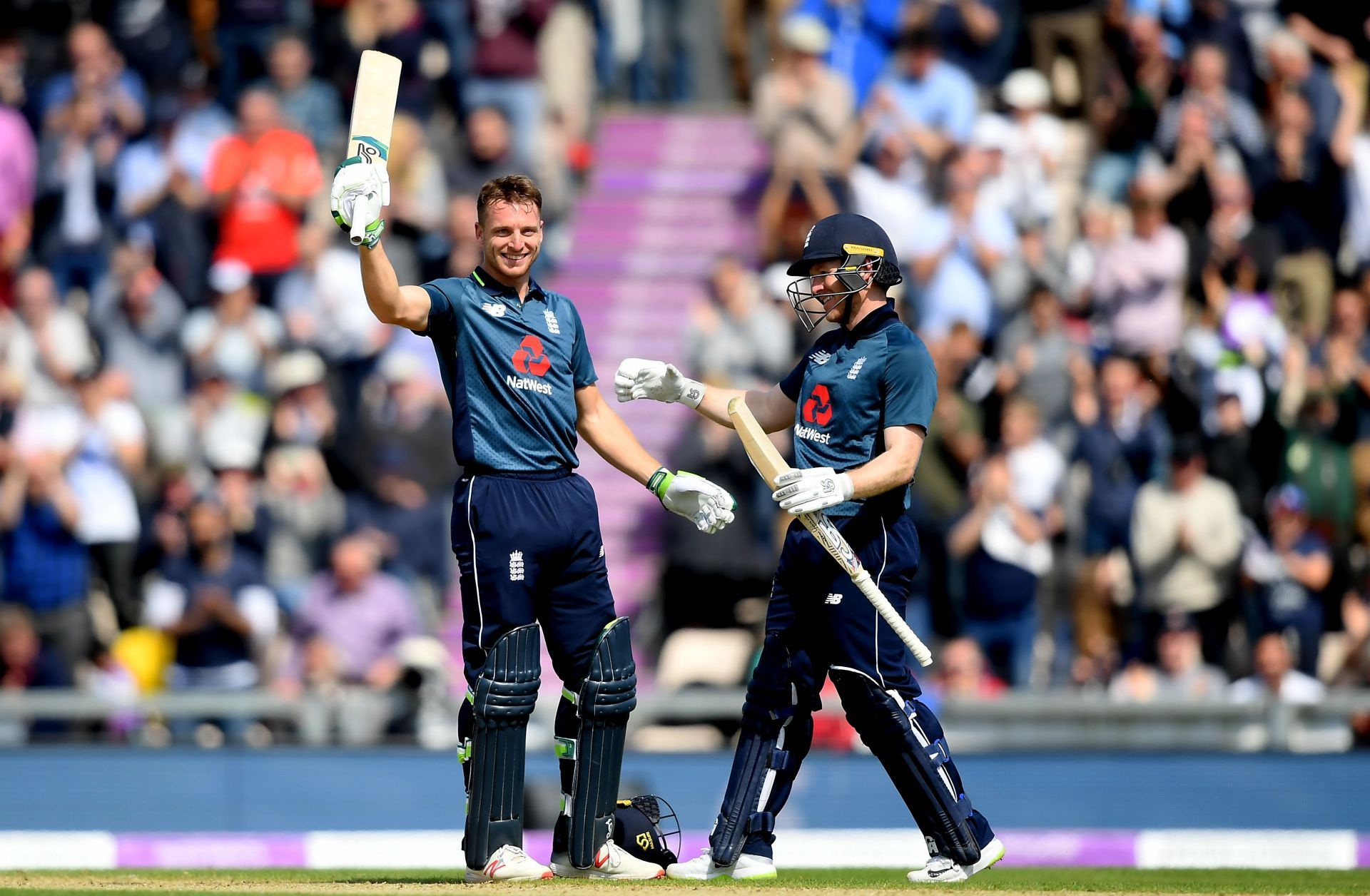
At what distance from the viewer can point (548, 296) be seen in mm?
8672

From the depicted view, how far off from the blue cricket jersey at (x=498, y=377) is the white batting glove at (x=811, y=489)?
2.92ft

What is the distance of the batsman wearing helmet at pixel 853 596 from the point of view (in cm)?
846

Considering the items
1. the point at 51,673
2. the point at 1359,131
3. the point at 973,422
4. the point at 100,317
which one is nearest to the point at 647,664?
the point at 973,422

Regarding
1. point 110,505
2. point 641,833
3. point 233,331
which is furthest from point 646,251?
point 641,833

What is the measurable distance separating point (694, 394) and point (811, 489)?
1145 millimetres

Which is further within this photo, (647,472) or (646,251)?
(646,251)

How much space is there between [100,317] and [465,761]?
9.60 m

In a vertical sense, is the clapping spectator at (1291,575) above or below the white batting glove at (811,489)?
below

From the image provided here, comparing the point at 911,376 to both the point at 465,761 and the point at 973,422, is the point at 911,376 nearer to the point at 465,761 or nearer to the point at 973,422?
the point at 465,761

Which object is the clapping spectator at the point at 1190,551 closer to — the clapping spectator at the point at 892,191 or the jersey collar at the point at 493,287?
the clapping spectator at the point at 892,191

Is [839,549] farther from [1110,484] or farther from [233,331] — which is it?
[233,331]

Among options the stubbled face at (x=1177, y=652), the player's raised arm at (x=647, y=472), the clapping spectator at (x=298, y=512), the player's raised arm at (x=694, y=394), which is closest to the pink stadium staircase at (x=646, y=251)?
the clapping spectator at (x=298, y=512)

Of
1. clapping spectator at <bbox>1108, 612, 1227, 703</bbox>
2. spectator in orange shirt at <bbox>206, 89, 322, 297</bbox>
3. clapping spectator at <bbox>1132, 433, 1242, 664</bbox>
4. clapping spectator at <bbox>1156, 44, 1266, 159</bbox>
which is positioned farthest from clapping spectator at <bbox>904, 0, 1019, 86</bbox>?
clapping spectator at <bbox>1108, 612, 1227, 703</bbox>

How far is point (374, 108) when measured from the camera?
8.13 metres
